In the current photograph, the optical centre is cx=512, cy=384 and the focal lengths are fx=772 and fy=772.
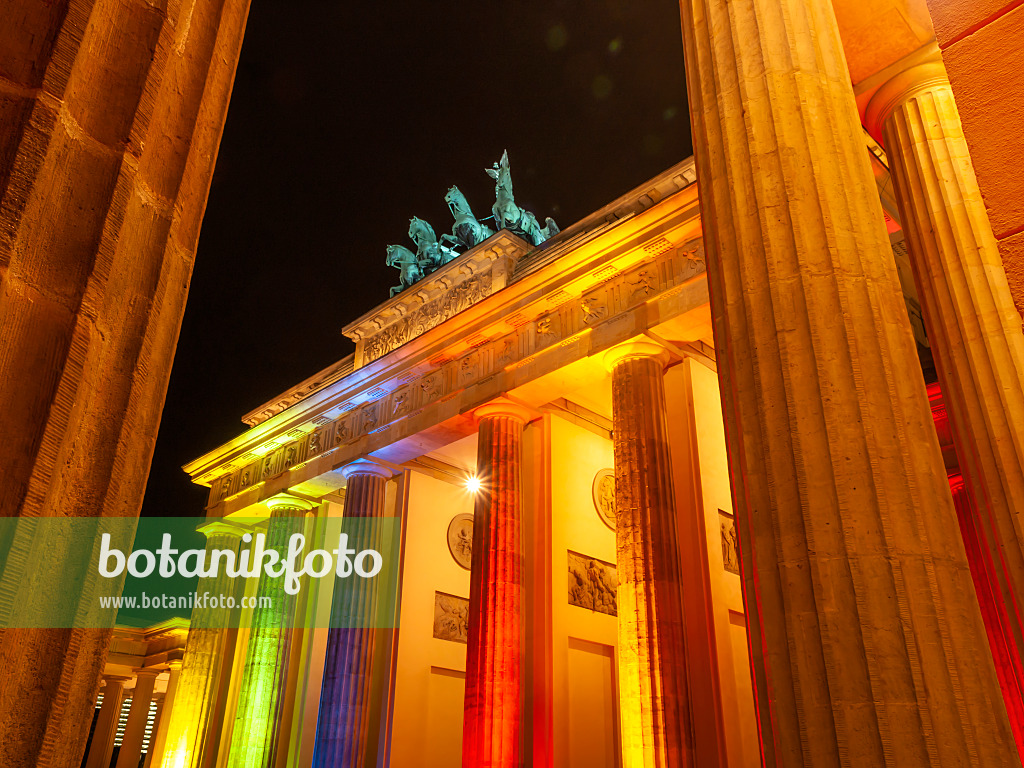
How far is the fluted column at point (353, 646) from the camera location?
48.8 feet

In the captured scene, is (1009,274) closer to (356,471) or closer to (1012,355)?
(1012,355)

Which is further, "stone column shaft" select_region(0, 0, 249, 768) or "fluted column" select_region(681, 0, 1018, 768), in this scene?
"fluted column" select_region(681, 0, 1018, 768)

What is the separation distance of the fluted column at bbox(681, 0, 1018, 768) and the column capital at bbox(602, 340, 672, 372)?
312 inches

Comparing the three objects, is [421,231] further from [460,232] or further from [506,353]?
[506,353]

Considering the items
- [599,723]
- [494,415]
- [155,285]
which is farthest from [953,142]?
[599,723]

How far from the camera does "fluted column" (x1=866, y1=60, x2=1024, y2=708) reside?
4742 mm

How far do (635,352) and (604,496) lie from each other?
4943 millimetres

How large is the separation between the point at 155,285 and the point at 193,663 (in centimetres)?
2093

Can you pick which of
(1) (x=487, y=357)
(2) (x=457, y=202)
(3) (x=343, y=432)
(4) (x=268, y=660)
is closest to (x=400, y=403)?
(3) (x=343, y=432)

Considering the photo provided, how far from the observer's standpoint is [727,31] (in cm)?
510

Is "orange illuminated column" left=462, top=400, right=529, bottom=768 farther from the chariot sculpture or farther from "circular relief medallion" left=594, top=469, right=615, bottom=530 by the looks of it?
the chariot sculpture

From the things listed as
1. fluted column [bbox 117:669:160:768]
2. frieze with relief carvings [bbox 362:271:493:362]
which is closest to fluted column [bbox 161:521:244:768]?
frieze with relief carvings [bbox 362:271:493:362]

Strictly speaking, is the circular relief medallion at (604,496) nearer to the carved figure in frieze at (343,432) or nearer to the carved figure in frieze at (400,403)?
the carved figure in frieze at (400,403)

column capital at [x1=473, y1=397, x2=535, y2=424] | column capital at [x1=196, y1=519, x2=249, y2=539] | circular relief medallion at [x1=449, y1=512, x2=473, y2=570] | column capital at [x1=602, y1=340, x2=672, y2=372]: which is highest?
column capital at [x1=602, y1=340, x2=672, y2=372]
